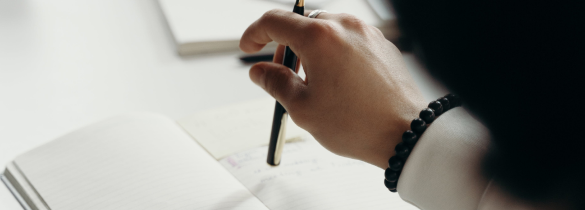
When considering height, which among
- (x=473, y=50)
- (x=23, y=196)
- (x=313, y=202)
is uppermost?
(x=473, y=50)

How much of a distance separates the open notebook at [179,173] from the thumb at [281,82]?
0.11 meters

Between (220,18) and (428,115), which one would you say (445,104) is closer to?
(428,115)

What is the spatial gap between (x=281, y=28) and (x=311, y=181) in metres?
0.19

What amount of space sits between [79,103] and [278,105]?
12.5 inches

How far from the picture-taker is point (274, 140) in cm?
54

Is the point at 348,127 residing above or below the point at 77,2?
below

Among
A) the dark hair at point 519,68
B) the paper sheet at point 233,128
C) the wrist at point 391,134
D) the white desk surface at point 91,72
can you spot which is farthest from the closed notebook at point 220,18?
the dark hair at point 519,68

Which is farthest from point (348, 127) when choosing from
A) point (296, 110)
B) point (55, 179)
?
point (55, 179)

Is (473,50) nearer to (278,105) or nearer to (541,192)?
(541,192)

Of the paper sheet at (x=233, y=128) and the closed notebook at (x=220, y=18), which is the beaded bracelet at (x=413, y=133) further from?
the closed notebook at (x=220, y=18)

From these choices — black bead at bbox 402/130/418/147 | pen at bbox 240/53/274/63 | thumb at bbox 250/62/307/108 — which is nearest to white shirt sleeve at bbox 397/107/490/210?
black bead at bbox 402/130/418/147

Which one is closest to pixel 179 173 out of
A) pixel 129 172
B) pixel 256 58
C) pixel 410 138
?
pixel 129 172

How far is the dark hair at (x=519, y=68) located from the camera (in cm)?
19

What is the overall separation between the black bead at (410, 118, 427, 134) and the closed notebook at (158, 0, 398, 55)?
0.48 metres
